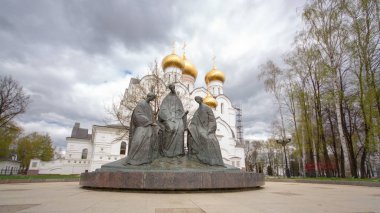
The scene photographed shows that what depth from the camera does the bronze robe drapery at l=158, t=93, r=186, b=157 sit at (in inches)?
258

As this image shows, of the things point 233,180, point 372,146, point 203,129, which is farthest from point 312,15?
point 233,180

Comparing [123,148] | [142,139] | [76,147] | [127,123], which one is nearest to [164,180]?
[142,139]

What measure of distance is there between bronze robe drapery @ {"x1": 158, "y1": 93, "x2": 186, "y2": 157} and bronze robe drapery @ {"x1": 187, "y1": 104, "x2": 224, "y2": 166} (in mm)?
348

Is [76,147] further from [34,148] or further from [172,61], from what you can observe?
[172,61]

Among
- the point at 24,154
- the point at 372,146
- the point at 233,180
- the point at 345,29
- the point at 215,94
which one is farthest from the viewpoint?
the point at 215,94

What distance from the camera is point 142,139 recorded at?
613 cm

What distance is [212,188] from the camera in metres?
5.51

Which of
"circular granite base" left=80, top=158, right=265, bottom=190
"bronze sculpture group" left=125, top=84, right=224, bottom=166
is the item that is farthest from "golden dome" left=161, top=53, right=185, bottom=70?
"circular granite base" left=80, top=158, right=265, bottom=190

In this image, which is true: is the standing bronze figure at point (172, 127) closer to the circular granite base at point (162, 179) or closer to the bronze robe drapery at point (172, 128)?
the bronze robe drapery at point (172, 128)

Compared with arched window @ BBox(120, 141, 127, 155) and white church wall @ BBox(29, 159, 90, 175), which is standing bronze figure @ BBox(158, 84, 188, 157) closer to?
arched window @ BBox(120, 141, 127, 155)

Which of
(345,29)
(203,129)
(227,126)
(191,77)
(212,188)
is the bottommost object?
(212,188)

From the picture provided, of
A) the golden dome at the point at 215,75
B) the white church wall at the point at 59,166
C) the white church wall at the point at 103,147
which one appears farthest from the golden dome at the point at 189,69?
the white church wall at the point at 59,166

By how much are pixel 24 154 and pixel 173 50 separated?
32740 mm

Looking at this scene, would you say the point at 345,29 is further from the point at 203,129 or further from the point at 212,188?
the point at 212,188
